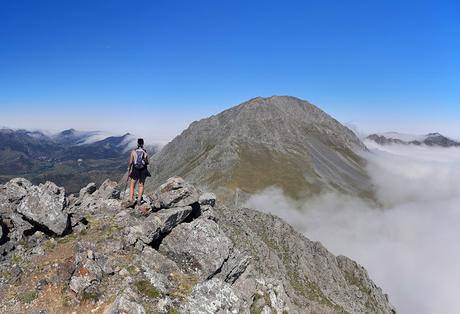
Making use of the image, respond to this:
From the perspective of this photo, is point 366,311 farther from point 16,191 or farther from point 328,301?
point 16,191

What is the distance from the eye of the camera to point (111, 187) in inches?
1610

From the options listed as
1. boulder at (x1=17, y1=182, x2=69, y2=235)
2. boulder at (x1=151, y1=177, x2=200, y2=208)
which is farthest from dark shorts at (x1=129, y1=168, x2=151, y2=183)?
boulder at (x1=17, y1=182, x2=69, y2=235)

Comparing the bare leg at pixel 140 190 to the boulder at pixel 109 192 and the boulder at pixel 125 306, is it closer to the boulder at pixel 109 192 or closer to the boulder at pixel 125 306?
the boulder at pixel 109 192

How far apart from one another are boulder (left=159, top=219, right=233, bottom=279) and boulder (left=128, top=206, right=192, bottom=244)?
74 cm

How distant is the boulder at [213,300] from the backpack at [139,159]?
1376 centimetres

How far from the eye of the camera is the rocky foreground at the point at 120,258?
21000mm

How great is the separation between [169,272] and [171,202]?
7883 mm

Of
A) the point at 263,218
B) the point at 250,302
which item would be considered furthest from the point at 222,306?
the point at 263,218

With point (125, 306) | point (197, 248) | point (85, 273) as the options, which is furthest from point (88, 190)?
→ point (125, 306)

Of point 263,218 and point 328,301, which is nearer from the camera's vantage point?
point 328,301

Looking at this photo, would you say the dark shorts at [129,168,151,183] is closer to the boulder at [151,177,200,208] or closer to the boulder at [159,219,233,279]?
the boulder at [151,177,200,208]

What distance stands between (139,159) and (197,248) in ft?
31.6

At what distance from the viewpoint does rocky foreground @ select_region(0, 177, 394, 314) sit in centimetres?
2100

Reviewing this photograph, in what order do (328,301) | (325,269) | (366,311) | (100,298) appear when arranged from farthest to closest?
(325,269)
(366,311)
(328,301)
(100,298)
